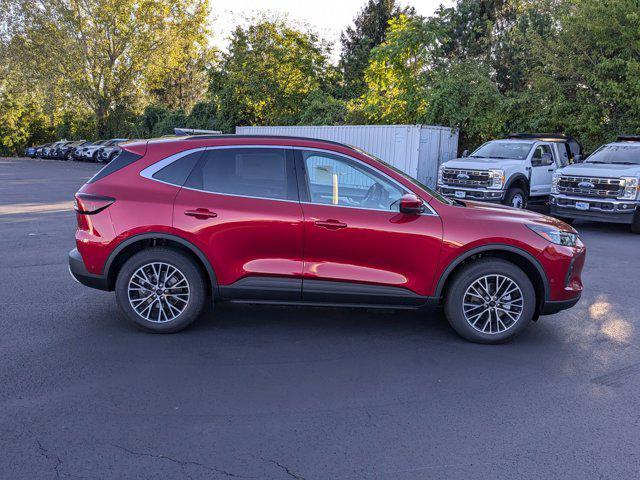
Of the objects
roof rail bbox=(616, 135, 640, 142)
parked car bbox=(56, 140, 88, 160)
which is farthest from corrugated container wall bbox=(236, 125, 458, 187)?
parked car bbox=(56, 140, 88, 160)

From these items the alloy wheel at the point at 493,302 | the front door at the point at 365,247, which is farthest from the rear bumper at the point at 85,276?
the alloy wheel at the point at 493,302

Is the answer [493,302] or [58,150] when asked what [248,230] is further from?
[58,150]

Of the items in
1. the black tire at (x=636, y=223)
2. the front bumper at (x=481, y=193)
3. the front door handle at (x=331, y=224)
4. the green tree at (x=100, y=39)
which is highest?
the green tree at (x=100, y=39)

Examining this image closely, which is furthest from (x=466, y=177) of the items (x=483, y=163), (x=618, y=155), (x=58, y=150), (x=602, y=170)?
(x=58, y=150)

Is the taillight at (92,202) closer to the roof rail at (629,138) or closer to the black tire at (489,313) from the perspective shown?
the black tire at (489,313)

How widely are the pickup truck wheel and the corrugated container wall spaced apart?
4.21 m

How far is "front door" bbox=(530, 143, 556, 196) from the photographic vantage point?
15.4 m

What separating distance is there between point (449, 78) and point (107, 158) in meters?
27.3

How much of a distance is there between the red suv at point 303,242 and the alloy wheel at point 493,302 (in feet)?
0.03

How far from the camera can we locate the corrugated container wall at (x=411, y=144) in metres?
19.0

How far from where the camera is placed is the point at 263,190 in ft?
Answer: 17.9

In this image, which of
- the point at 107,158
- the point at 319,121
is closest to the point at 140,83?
the point at 107,158

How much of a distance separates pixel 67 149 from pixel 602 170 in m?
42.5

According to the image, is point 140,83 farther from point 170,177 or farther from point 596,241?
point 170,177
